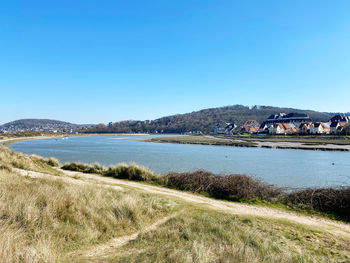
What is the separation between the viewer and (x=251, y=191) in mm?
12773

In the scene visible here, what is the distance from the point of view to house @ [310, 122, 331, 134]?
79.2m

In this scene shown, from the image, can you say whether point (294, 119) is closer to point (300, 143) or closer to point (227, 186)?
point (300, 143)

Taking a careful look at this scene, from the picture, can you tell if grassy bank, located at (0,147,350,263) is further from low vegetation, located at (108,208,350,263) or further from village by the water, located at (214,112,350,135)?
village by the water, located at (214,112,350,135)

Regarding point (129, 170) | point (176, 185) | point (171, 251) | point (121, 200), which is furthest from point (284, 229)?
point (129, 170)

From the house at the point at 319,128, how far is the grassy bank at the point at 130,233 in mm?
83117

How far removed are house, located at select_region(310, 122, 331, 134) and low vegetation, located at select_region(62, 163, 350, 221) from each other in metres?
77.3

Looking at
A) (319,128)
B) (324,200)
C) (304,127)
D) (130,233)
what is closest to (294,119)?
(304,127)

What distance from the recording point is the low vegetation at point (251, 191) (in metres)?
11.0

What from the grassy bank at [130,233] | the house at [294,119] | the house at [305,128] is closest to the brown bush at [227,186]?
the grassy bank at [130,233]

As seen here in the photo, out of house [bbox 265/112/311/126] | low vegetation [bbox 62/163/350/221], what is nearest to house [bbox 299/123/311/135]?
house [bbox 265/112/311/126]

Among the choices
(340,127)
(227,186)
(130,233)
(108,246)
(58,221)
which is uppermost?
(340,127)

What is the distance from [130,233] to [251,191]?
835 centimetres

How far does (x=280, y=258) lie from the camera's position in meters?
4.50

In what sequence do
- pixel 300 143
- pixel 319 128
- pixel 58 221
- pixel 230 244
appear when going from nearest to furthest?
pixel 230 244, pixel 58 221, pixel 300 143, pixel 319 128
